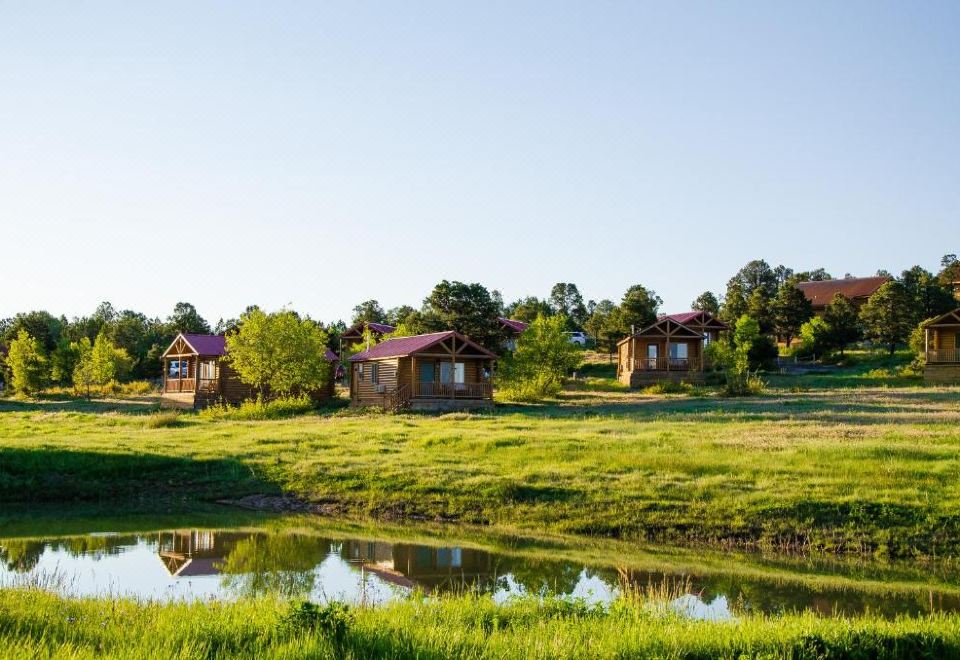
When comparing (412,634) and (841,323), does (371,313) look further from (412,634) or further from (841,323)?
(412,634)

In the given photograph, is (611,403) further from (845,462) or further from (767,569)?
(767,569)

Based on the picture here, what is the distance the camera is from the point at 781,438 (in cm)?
2650

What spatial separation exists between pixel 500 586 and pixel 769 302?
2634 inches

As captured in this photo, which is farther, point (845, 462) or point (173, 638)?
point (845, 462)

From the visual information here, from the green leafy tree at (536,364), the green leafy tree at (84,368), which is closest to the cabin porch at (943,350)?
the green leafy tree at (536,364)

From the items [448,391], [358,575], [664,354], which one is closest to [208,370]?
[448,391]

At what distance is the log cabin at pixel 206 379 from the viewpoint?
176 feet

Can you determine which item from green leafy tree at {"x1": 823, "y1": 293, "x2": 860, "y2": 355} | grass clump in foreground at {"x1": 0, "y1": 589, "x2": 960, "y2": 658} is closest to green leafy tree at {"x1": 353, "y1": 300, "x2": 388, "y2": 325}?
green leafy tree at {"x1": 823, "y1": 293, "x2": 860, "y2": 355}

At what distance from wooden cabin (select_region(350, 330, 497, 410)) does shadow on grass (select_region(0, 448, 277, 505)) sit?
62.3 ft

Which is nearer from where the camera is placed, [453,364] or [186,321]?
[453,364]

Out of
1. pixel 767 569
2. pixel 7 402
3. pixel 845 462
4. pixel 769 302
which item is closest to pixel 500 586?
pixel 767 569

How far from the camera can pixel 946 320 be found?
55719mm

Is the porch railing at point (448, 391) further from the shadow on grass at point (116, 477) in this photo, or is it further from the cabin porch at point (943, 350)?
the cabin porch at point (943, 350)

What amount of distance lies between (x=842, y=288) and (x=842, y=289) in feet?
1.39
